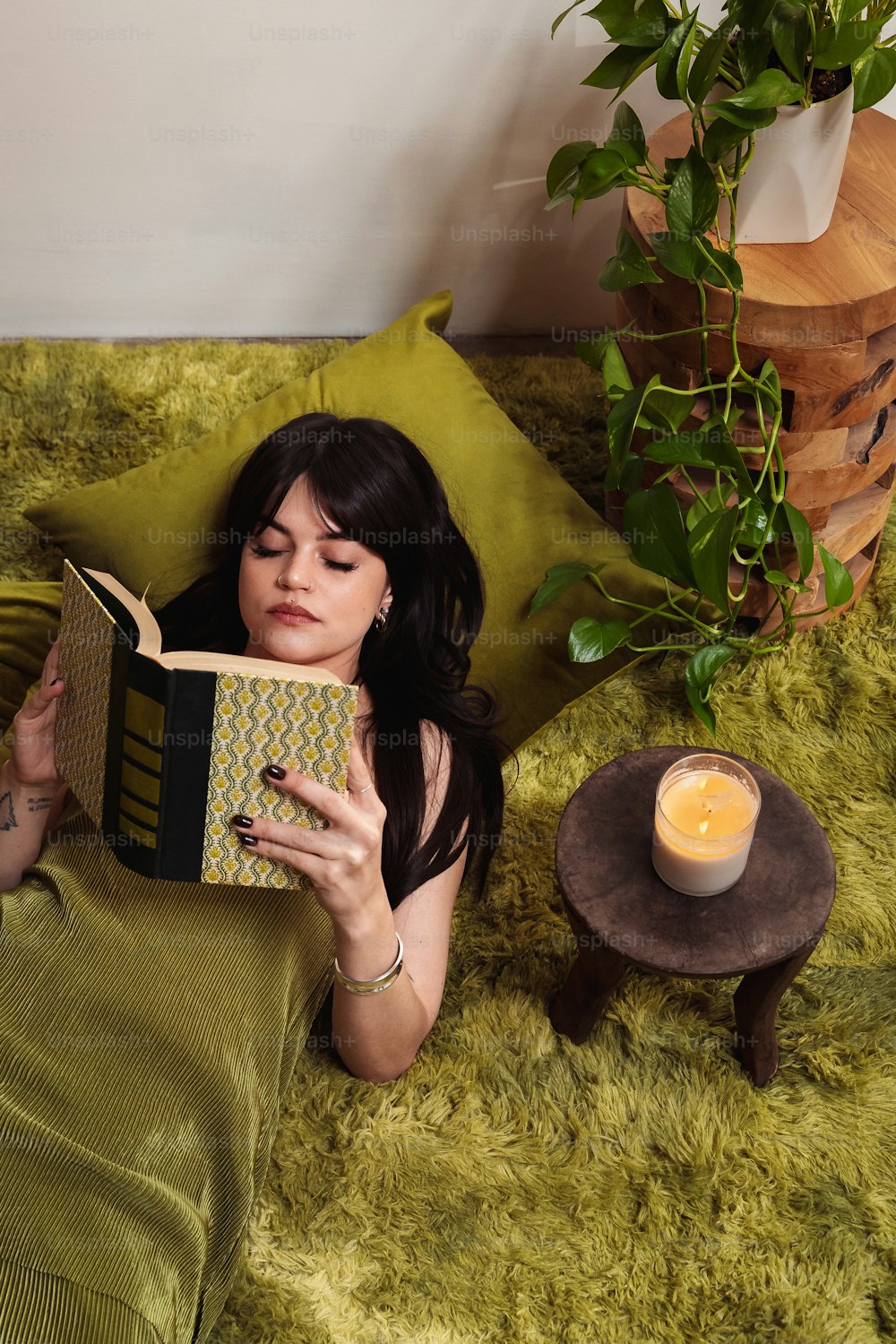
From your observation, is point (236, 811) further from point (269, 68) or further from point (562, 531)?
point (269, 68)

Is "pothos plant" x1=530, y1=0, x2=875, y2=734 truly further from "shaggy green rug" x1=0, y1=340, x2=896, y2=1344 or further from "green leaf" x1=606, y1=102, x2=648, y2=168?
"shaggy green rug" x1=0, y1=340, x2=896, y2=1344

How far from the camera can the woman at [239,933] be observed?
102cm

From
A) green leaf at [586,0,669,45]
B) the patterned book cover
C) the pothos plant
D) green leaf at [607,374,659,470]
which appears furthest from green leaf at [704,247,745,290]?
the patterned book cover

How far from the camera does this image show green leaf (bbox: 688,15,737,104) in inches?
44.7

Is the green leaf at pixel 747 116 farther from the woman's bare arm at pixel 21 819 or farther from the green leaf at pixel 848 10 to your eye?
the woman's bare arm at pixel 21 819

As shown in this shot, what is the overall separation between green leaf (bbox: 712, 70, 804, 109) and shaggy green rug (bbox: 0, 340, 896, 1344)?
0.74 meters

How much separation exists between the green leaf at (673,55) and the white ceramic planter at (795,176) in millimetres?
158

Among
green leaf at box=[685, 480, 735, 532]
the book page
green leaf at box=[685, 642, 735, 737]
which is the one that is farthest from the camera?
green leaf at box=[685, 642, 735, 737]

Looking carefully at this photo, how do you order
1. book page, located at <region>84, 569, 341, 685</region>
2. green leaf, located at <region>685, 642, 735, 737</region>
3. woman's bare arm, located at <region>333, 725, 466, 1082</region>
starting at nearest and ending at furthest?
book page, located at <region>84, 569, 341, 685</region>, woman's bare arm, located at <region>333, 725, 466, 1082</region>, green leaf, located at <region>685, 642, 735, 737</region>

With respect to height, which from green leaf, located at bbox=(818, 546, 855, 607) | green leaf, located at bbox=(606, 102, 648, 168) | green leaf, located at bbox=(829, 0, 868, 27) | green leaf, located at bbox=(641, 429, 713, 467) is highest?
green leaf, located at bbox=(829, 0, 868, 27)

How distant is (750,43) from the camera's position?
1.20 m

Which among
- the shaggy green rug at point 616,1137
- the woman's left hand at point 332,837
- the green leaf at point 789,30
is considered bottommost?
the shaggy green rug at point 616,1137

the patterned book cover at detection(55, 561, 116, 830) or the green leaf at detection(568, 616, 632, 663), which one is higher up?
the patterned book cover at detection(55, 561, 116, 830)

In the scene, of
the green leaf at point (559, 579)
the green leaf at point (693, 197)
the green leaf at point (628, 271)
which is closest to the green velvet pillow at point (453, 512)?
the green leaf at point (559, 579)
